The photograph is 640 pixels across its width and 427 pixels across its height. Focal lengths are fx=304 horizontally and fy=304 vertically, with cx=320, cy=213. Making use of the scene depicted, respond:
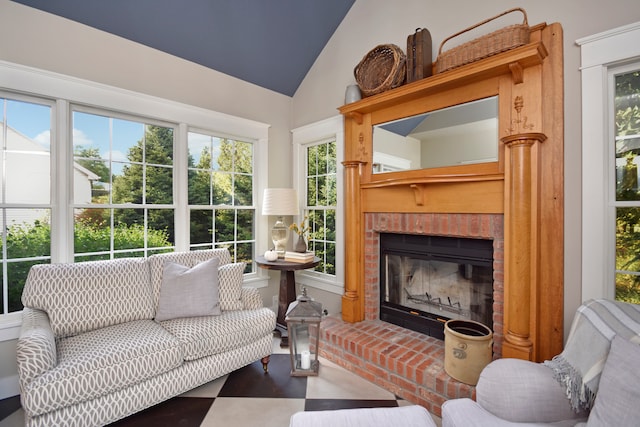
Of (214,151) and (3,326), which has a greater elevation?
(214,151)

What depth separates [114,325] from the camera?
2.12m

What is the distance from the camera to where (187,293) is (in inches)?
91.2

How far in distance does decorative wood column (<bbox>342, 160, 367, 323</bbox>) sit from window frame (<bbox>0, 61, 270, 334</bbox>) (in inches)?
60.9

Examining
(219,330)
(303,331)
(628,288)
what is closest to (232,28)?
(219,330)

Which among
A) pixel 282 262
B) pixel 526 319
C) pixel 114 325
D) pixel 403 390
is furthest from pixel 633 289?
pixel 114 325

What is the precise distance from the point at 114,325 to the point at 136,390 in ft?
1.79

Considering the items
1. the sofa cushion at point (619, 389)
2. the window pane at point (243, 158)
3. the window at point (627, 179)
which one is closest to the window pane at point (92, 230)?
the window pane at point (243, 158)

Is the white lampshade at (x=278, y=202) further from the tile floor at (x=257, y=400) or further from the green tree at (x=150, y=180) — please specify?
the tile floor at (x=257, y=400)

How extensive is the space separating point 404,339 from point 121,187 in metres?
2.78

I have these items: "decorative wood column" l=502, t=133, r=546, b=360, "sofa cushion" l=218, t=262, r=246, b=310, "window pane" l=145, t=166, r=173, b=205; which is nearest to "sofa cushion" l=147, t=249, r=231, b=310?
"sofa cushion" l=218, t=262, r=246, b=310

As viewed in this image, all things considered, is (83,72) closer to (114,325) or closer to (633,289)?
(114,325)

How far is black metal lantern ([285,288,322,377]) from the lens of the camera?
7.35ft

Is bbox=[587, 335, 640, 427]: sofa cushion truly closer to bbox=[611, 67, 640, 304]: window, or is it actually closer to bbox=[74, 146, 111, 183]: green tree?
bbox=[611, 67, 640, 304]: window

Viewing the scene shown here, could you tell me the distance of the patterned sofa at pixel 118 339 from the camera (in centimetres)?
155
